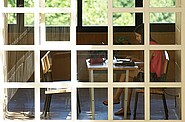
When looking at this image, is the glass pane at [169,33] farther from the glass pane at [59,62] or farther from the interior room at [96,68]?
the glass pane at [59,62]

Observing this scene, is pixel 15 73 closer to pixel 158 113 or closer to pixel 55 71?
pixel 55 71

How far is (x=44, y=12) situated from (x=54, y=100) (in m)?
1.58

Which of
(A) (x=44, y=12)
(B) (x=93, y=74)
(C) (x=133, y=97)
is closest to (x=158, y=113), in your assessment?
(C) (x=133, y=97)

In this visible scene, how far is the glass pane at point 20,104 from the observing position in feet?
11.0

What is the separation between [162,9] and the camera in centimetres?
291

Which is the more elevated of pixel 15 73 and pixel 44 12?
pixel 44 12

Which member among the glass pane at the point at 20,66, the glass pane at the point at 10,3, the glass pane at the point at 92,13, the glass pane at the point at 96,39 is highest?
the glass pane at the point at 92,13

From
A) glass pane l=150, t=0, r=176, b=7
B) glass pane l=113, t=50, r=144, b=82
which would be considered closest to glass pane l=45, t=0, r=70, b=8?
glass pane l=113, t=50, r=144, b=82

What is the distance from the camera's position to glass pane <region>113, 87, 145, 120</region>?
11.4ft

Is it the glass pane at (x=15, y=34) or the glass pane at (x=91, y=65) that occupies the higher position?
the glass pane at (x=15, y=34)

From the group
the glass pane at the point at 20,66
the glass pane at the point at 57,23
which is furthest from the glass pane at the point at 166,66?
the glass pane at the point at 20,66

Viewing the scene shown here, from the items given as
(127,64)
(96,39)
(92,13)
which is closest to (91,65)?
(127,64)

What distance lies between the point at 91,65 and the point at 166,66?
0.79 meters

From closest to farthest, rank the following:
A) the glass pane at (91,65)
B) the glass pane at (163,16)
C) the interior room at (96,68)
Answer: the interior room at (96,68) → the glass pane at (91,65) → the glass pane at (163,16)
